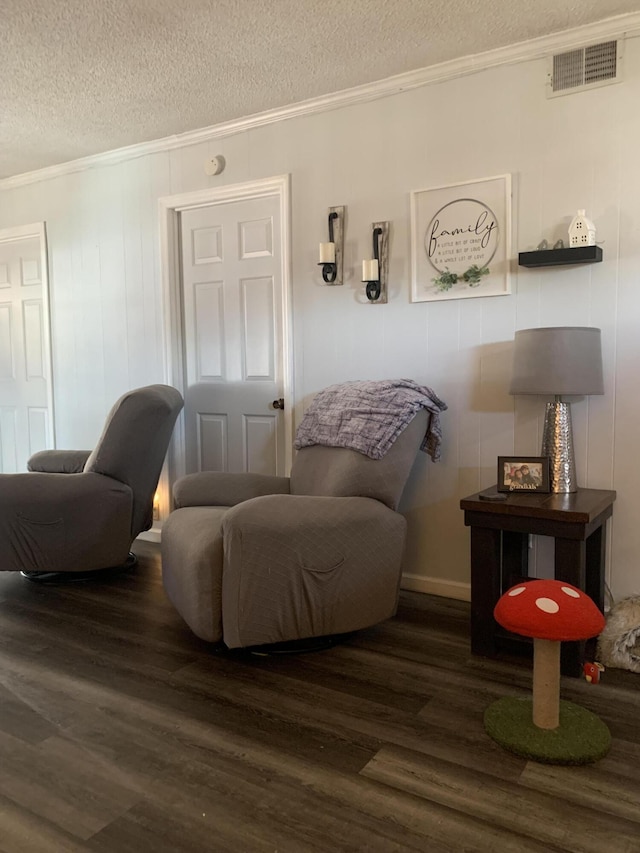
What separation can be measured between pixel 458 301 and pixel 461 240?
0.26 metres

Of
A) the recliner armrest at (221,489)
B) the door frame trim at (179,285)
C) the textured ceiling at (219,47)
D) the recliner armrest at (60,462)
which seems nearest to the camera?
the textured ceiling at (219,47)

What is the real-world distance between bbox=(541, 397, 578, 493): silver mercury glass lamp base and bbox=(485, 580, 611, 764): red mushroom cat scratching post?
0.69 meters

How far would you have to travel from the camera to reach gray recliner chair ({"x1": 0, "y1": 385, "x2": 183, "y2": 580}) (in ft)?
9.98

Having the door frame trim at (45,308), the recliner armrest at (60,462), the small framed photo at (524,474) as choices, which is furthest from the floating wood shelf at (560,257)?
the door frame trim at (45,308)

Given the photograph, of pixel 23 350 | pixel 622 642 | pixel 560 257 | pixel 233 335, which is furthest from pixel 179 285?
pixel 622 642

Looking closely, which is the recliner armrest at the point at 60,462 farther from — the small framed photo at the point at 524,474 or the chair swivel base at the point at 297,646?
the small framed photo at the point at 524,474

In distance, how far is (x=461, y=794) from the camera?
160cm

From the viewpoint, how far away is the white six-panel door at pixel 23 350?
4.50 metres

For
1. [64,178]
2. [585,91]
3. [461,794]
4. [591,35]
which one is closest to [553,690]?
[461,794]

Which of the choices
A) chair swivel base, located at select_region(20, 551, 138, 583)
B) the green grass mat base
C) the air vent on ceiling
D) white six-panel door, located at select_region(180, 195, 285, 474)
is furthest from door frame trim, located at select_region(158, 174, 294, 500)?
the green grass mat base

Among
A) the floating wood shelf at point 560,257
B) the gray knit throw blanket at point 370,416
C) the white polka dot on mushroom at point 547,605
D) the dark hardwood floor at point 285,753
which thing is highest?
the floating wood shelf at point 560,257

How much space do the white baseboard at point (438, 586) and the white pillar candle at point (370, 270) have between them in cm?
140

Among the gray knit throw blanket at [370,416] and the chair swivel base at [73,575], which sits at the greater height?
the gray knit throw blanket at [370,416]

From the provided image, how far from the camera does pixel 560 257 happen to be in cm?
256
